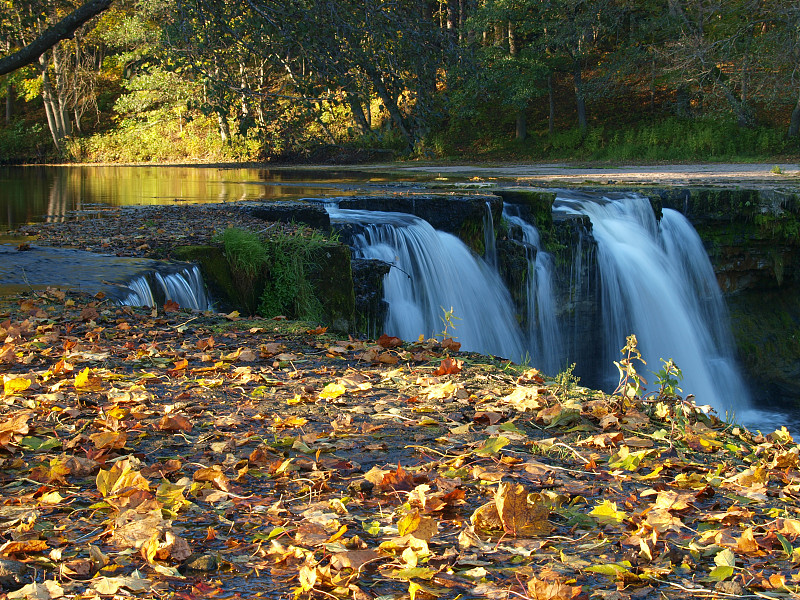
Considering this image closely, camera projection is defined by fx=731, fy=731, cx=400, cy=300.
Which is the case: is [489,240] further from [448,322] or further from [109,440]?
[109,440]

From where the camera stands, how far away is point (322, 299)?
7082mm

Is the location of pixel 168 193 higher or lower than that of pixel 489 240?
higher

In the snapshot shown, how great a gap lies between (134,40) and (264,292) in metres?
29.3

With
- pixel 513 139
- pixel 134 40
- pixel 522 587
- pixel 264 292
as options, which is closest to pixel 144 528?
pixel 522 587

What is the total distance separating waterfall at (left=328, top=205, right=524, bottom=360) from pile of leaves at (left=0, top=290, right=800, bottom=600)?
4098 mm

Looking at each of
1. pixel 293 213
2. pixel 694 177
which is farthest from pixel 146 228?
pixel 694 177

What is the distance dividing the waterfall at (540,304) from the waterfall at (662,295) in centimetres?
88

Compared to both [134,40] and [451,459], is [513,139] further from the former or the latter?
[451,459]

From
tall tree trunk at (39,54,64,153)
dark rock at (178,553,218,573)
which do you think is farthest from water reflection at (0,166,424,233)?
tall tree trunk at (39,54,64,153)

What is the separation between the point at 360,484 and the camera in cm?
267

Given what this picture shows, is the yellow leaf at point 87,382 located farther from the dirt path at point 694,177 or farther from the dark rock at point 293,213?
the dirt path at point 694,177

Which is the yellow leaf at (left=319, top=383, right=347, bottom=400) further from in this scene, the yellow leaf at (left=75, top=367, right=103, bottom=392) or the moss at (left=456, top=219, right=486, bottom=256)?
the moss at (left=456, top=219, right=486, bottom=256)

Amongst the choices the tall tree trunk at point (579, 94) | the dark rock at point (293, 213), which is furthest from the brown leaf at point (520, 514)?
the tall tree trunk at point (579, 94)

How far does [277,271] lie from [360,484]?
4.46 m
